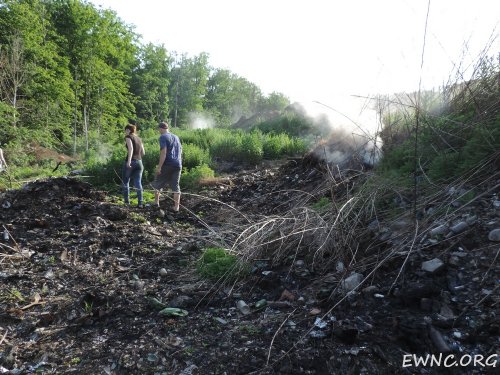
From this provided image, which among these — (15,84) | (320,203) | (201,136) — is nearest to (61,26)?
(15,84)

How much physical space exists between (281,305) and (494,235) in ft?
4.68

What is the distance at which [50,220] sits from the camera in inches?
197

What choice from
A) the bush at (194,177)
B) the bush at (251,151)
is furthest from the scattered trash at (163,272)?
the bush at (251,151)

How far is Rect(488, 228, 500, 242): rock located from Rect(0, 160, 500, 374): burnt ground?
0.01 m

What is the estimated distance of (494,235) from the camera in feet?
7.57

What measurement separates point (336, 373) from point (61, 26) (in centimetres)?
2783

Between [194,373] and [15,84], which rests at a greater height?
[15,84]

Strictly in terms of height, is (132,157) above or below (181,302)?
above

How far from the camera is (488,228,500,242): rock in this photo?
229cm

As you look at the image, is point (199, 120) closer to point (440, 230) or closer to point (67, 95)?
point (67, 95)

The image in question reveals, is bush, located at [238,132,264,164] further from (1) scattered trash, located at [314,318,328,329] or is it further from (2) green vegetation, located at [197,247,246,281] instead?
(1) scattered trash, located at [314,318,328,329]

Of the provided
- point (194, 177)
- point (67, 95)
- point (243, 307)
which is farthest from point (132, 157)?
point (67, 95)

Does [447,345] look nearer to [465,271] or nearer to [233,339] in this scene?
[465,271]

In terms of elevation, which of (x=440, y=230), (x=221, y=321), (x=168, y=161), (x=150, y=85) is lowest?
(x=221, y=321)
